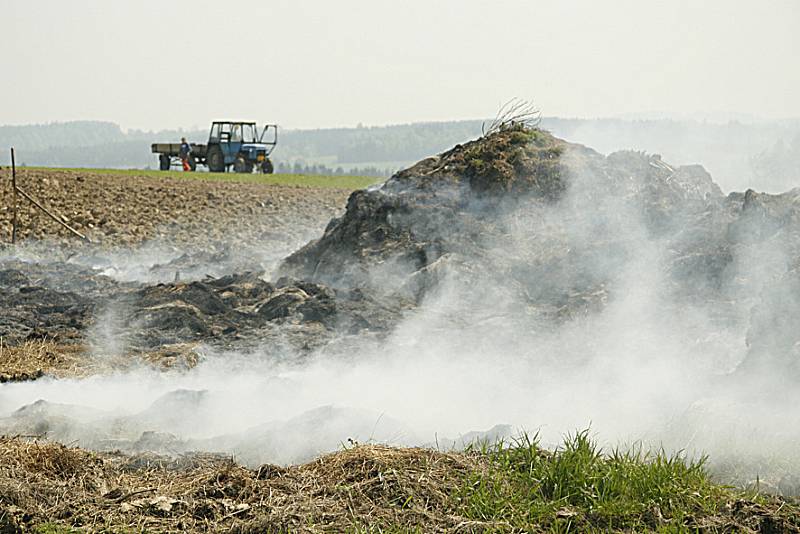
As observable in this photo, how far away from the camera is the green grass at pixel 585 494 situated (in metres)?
4.09

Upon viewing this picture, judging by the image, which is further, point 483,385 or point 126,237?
point 126,237

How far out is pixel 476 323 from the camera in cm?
901

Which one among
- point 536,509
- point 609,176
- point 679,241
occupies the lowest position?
point 536,509

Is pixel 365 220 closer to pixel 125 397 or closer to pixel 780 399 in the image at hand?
pixel 125 397

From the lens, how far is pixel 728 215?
9984 millimetres

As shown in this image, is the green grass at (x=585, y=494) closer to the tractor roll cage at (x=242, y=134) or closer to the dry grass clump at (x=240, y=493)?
the dry grass clump at (x=240, y=493)

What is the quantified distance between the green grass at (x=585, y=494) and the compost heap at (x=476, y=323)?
100 cm

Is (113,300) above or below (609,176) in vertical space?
below

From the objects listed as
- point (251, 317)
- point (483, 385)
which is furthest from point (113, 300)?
point (483, 385)

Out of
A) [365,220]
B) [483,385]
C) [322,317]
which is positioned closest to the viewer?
[483,385]

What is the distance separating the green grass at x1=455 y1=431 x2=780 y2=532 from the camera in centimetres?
409

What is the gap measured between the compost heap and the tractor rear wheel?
26101 mm

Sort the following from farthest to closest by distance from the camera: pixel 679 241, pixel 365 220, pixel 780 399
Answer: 1. pixel 365 220
2. pixel 679 241
3. pixel 780 399

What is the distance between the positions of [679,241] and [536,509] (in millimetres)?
6599
